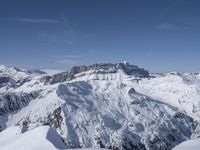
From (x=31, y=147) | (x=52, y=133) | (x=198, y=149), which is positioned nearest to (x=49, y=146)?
(x=31, y=147)

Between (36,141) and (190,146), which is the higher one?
(36,141)

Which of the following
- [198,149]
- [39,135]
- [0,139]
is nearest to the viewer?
[198,149]

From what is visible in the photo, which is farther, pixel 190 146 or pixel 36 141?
pixel 36 141

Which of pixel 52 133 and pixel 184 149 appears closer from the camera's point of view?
pixel 184 149

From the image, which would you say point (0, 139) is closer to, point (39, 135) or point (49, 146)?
point (39, 135)

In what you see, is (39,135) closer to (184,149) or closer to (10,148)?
(10,148)

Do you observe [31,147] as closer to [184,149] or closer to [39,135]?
[39,135]

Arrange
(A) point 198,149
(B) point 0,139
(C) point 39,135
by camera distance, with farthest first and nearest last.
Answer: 1. (B) point 0,139
2. (C) point 39,135
3. (A) point 198,149

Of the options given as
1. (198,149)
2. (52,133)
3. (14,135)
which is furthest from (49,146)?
(198,149)

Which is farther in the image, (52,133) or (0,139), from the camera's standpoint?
(0,139)
